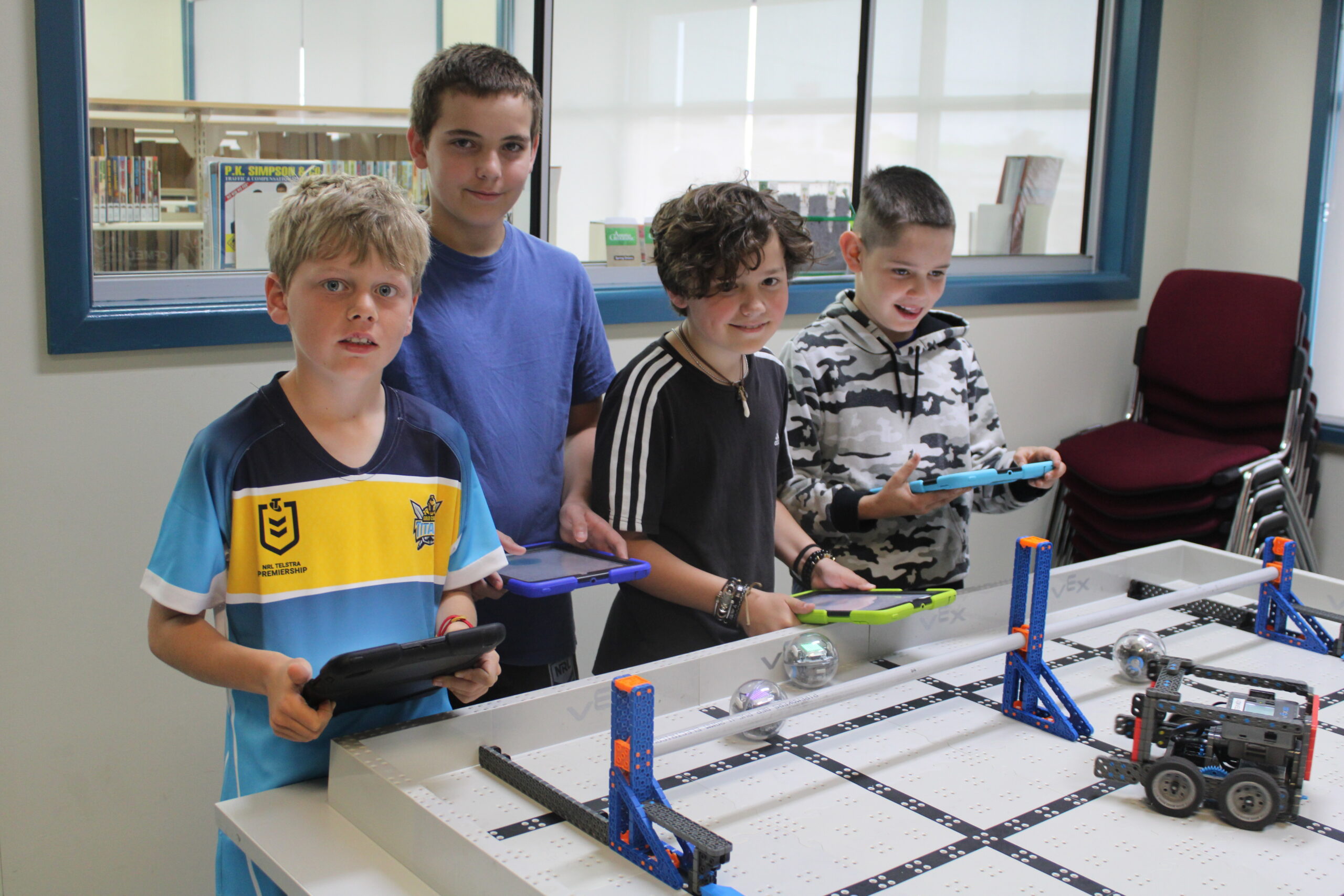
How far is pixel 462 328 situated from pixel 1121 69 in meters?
3.18

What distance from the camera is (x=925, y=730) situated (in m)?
1.45

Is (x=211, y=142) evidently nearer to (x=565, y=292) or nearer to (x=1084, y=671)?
(x=565, y=292)

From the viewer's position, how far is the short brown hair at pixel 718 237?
1.62 m

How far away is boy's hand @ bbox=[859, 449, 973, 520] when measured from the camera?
1793 mm

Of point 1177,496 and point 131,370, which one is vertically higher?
point 131,370

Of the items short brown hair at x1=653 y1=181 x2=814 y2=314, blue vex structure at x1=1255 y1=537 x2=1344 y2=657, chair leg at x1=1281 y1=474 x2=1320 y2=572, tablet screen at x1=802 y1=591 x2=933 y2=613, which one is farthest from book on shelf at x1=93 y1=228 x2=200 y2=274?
chair leg at x1=1281 y1=474 x2=1320 y2=572

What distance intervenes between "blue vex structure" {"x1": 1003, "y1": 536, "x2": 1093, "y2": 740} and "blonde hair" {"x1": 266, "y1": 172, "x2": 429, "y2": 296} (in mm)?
884

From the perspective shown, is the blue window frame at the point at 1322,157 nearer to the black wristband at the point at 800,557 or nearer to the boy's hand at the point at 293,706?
the black wristband at the point at 800,557

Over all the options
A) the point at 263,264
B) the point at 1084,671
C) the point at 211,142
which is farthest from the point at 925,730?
the point at 211,142

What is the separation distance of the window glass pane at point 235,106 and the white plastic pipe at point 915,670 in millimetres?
1556

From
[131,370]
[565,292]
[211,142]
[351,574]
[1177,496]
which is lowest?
[1177,496]

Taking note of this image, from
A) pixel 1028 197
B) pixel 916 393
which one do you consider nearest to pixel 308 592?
pixel 916 393

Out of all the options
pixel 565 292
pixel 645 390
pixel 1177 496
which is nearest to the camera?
pixel 645 390

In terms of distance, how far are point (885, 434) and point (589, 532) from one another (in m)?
0.61
